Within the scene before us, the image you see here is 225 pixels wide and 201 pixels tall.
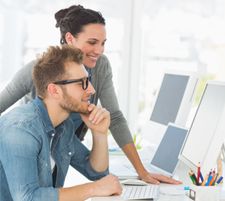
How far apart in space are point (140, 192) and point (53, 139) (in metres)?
0.38

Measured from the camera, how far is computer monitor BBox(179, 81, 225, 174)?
1.72 meters

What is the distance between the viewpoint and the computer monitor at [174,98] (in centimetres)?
246

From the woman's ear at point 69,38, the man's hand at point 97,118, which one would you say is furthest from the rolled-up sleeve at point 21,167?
the woman's ear at point 69,38

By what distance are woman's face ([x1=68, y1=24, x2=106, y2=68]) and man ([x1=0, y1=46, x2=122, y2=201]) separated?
315 millimetres

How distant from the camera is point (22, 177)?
1589 mm

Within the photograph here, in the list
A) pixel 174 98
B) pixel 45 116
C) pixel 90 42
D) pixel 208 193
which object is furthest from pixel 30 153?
pixel 174 98

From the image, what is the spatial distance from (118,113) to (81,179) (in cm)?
35

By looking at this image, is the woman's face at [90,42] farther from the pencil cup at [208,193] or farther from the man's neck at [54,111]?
the pencil cup at [208,193]

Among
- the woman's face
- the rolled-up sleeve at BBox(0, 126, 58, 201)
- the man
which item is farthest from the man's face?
the woman's face

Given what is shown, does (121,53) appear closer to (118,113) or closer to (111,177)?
(118,113)

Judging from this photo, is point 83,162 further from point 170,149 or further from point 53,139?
point 170,149

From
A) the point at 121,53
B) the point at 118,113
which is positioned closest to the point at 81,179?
the point at 118,113

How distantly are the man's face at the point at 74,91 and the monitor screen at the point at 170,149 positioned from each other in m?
0.61

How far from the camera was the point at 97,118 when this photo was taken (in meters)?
1.94
